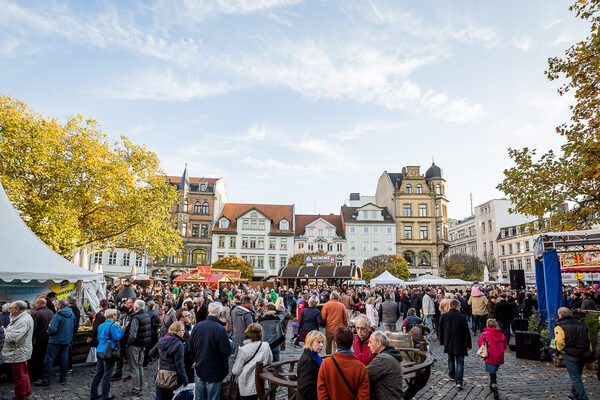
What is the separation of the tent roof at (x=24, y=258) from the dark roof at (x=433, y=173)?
164 feet

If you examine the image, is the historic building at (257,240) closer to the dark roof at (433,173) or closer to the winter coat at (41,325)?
the dark roof at (433,173)

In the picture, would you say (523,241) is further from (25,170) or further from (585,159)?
(25,170)

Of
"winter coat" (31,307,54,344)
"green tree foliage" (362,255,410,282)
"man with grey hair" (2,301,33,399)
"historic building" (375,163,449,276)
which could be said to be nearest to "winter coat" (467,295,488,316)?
"winter coat" (31,307,54,344)

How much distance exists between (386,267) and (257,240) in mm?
18530

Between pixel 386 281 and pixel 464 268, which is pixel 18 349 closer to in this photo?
pixel 386 281

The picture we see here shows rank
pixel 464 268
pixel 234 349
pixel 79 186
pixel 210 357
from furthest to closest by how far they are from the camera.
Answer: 1. pixel 464 268
2. pixel 79 186
3. pixel 234 349
4. pixel 210 357

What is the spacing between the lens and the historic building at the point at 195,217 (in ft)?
168

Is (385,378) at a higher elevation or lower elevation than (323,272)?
lower

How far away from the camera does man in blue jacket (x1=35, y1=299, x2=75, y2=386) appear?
8156 millimetres

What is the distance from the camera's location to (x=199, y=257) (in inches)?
2042

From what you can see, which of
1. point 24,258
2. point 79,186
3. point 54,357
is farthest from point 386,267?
point 54,357

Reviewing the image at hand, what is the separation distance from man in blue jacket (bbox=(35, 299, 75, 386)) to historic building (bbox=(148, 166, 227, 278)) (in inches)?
1705

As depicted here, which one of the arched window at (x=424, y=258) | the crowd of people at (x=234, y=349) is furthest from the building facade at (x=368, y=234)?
the crowd of people at (x=234, y=349)

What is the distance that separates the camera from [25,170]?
61.6 ft
